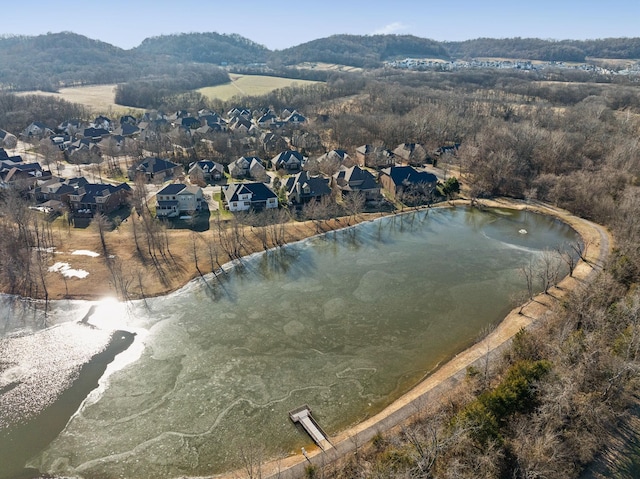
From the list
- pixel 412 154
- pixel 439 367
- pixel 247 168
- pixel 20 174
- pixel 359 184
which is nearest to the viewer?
pixel 439 367

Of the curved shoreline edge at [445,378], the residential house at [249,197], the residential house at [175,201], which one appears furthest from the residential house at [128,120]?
the curved shoreline edge at [445,378]

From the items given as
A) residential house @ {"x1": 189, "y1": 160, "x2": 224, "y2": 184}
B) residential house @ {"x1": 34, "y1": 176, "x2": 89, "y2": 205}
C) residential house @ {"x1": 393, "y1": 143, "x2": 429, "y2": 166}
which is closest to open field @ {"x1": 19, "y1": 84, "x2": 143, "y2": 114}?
residential house @ {"x1": 189, "y1": 160, "x2": 224, "y2": 184}

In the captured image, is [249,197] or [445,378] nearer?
[445,378]

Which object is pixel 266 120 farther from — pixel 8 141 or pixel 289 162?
pixel 8 141

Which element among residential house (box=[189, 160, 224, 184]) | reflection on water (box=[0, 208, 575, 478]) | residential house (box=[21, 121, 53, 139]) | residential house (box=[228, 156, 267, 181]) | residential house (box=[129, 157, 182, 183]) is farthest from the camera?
residential house (box=[21, 121, 53, 139])

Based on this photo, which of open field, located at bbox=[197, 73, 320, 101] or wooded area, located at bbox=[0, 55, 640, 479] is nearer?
wooded area, located at bbox=[0, 55, 640, 479]

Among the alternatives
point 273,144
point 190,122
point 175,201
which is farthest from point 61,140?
point 175,201

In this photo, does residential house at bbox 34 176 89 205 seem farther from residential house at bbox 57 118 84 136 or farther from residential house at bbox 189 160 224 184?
residential house at bbox 57 118 84 136
